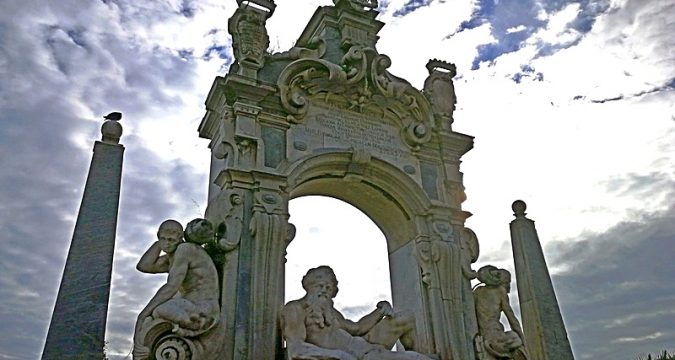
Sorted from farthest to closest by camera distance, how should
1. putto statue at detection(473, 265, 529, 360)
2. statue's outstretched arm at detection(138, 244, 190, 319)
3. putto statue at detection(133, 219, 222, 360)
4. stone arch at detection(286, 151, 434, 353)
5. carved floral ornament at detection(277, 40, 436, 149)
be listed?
1. carved floral ornament at detection(277, 40, 436, 149)
2. stone arch at detection(286, 151, 434, 353)
3. putto statue at detection(473, 265, 529, 360)
4. statue's outstretched arm at detection(138, 244, 190, 319)
5. putto statue at detection(133, 219, 222, 360)

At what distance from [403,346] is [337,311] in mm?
1002

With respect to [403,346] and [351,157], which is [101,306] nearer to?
[403,346]

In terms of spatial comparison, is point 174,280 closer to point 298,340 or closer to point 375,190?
point 298,340

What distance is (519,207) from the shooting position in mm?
9742

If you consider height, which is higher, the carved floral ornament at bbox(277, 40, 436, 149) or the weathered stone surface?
the carved floral ornament at bbox(277, 40, 436, 149)

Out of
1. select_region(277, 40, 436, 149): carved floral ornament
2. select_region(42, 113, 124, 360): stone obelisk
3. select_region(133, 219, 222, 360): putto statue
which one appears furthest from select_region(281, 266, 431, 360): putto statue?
select_region(277, 40, 436, 149): carved floral ornament

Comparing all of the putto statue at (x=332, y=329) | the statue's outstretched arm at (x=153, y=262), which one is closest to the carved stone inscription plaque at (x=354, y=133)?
the putto statue at (x=332, y=329)

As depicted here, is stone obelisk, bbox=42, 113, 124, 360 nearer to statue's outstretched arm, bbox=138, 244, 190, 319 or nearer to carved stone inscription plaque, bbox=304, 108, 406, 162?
statue's outstretched arm, bbox=138, 244, 190, 319

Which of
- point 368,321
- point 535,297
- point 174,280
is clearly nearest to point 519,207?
point 535,297

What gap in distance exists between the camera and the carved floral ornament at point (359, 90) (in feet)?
31.0

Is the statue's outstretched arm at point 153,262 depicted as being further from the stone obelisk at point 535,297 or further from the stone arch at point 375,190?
the stone obelisk at point 535,297

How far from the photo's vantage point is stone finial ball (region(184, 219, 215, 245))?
753 cm

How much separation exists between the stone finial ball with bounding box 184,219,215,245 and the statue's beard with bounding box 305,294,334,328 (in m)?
1.47

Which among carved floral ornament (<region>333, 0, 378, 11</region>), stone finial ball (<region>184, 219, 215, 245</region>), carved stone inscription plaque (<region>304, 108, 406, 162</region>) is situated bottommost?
stone finial ball (<region>184, 219, 215, 245</region>)
